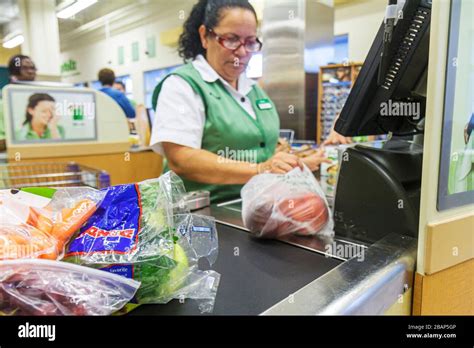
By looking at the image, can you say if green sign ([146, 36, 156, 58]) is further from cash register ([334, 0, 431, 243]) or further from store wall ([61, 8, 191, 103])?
cash register ([334, 0, 431, 243])

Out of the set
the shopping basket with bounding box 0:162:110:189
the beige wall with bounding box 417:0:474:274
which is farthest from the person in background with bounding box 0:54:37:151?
the beige wall with bounding box 417:0:474:274

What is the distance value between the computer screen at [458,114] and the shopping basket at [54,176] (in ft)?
4.54

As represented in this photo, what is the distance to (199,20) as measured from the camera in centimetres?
145

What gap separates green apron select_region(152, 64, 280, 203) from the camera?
131 cm

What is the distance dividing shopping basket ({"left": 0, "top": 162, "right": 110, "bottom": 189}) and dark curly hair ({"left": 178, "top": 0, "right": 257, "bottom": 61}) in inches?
27.1

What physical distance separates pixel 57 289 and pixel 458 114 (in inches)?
24.5

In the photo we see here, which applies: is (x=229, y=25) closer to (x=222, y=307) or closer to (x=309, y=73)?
(x=222, y=307)

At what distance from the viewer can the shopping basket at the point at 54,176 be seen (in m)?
1.62

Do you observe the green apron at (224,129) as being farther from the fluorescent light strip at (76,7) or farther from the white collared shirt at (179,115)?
the fluorescent light strip at (76,7)

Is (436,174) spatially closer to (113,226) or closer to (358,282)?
(358,282)

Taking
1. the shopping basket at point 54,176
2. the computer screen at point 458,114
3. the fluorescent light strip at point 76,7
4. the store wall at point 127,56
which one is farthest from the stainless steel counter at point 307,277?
the store wall at point 127,56

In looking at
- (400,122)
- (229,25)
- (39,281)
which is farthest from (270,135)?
(39,281)

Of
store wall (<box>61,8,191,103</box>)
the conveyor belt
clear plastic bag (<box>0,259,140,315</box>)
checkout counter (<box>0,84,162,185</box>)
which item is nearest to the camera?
clear plastic bag (<box>0,259,140,315</box>)

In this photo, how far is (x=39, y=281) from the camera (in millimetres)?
357
